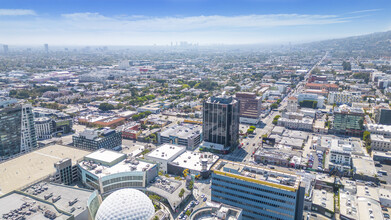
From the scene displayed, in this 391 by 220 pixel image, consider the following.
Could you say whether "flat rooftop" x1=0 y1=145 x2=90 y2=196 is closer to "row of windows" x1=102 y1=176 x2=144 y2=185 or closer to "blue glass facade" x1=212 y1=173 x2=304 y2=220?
"row of windows" x1=102 y1=176 x2=144 y2=185

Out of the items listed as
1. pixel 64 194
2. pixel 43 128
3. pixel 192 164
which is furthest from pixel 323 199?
pixel 43 128

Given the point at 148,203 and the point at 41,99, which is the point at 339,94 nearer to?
the point at 148,203

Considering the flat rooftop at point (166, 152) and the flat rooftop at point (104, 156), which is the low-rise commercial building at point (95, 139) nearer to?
the flat rooftop at point (104, 156)

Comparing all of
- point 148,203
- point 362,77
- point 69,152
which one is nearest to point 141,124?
point 69,152

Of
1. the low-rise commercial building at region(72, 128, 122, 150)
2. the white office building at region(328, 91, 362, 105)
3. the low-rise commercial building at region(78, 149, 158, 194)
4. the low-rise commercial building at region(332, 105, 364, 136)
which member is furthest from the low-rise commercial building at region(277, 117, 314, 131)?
the low-rise commercial building at region(72, 128, 122, 150)

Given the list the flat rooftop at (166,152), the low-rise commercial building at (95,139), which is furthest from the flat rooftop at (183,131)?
the low-rise commercial building at (95,139)

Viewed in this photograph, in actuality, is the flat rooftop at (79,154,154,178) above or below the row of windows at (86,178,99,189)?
above
